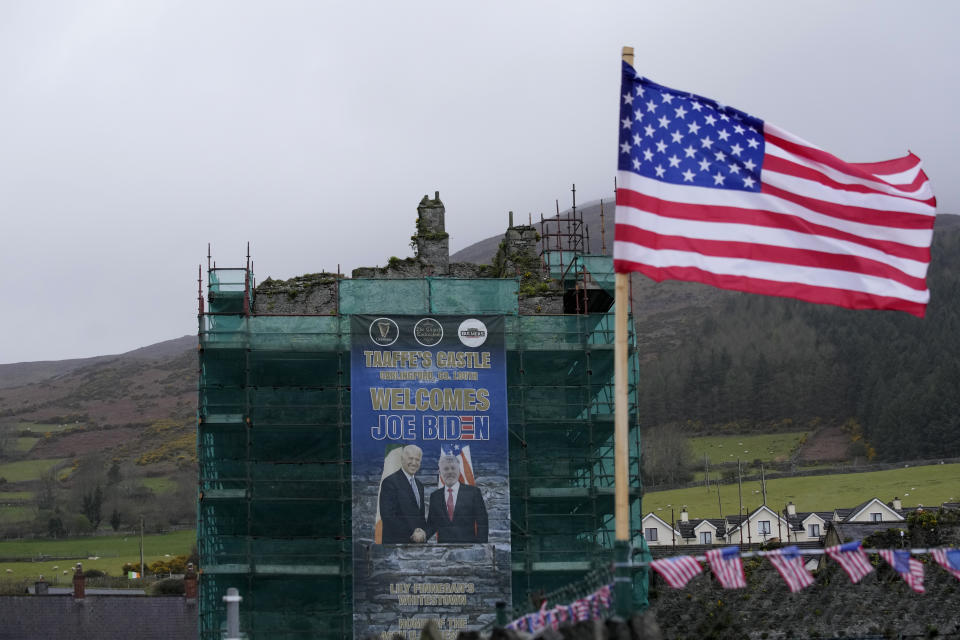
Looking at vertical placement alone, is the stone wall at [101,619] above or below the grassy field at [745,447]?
below

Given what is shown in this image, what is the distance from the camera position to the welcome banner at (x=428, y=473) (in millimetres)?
36656

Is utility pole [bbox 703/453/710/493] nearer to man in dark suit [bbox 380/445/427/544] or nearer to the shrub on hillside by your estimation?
the shrub on hillside

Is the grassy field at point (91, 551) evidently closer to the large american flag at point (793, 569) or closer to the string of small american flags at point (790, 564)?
the string of small american flags at point (790, 564)

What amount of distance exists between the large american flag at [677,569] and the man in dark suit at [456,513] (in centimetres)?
2000

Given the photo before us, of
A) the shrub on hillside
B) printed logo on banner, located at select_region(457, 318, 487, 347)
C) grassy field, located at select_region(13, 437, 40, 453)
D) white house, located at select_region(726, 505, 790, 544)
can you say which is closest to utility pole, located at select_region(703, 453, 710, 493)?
white house, located at select_region(726, 505, 790, 544)

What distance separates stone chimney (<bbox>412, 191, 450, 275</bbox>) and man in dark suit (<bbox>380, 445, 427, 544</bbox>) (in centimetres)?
878

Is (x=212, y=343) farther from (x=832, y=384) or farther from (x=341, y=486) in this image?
(x=832, y=384)

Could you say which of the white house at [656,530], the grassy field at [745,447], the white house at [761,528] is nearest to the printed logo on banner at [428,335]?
the white house at [761,528]

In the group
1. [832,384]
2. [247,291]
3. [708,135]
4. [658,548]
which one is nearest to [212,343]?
[247,291]

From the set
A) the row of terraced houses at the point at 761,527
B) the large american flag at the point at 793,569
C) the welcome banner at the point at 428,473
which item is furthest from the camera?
the row of terraced houses at the point at 761,527

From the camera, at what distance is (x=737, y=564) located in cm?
1666

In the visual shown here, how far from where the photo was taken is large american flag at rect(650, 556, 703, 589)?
54.8ft

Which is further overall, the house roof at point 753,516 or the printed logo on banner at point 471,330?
the house roof at point 753,516

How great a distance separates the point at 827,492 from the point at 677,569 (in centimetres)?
9861
